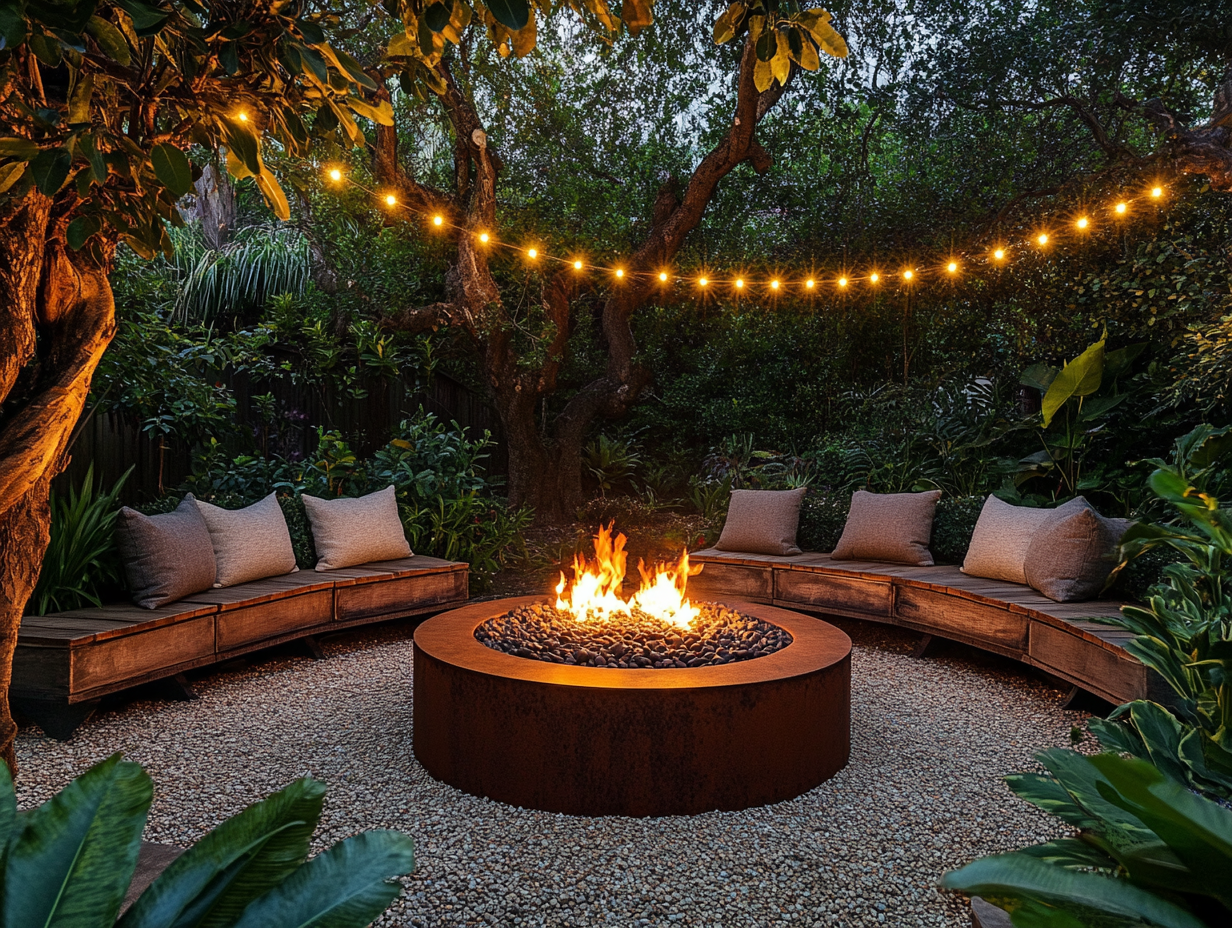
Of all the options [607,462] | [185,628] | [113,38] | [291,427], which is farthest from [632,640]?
[607,462]

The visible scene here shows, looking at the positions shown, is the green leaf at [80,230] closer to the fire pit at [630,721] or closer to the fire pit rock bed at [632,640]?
the fire pit at [630,721]

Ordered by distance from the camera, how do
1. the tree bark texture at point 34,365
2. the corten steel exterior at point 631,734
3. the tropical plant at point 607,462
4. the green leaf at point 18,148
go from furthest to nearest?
the tropical plant at point 607,462 < the corten steel exterior at point 631,734 < the tree bark texture at point 34,365 < the green leaf at point 18,148

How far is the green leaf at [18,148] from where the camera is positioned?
3.43ft

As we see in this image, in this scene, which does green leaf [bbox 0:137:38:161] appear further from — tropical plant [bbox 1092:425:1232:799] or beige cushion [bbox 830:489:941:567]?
beige cushion [bbox 830:489:941:567]

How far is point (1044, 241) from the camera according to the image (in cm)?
471

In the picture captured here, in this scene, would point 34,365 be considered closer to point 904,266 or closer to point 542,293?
point 542,293

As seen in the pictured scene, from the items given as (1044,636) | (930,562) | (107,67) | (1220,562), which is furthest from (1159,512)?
(107,67)

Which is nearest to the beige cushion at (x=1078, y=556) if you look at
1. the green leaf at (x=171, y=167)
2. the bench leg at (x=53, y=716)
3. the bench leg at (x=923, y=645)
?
the bench leg at (x=923, y=645)

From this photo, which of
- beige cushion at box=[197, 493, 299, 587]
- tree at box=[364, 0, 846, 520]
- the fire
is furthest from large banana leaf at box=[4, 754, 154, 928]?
tree at box=[364, 0, 846, 520]

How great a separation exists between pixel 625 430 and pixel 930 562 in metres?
4.81

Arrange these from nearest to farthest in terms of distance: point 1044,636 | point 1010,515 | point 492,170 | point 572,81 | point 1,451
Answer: point 1,451, point 1044,636, point 1010,515, point 492,170, point 572,81

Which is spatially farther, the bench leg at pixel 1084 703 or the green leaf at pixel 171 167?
the bench leg at pixel 1084 703

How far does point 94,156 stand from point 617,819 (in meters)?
1.99

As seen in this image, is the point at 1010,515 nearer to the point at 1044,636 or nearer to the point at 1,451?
the point at 1044,636
